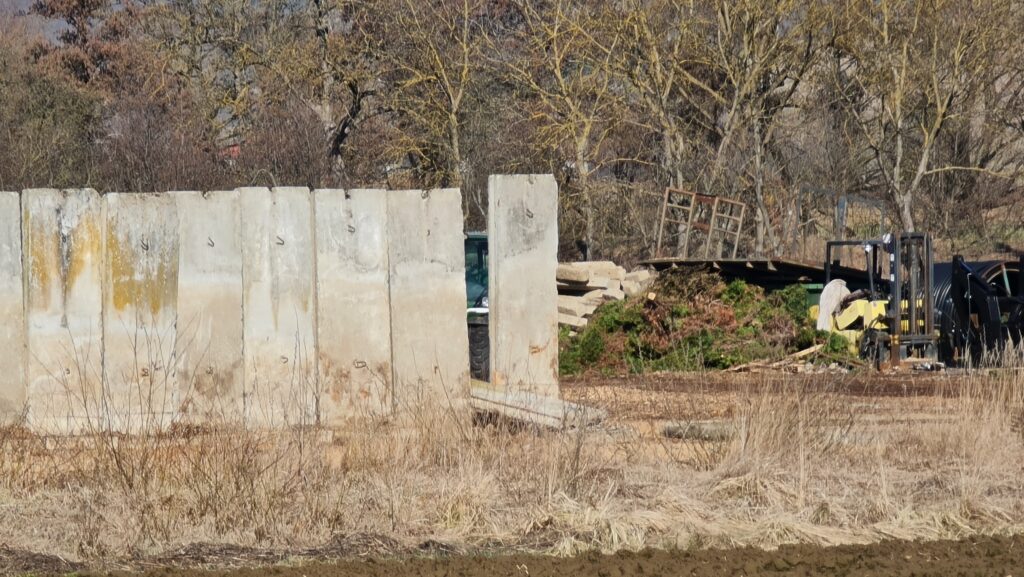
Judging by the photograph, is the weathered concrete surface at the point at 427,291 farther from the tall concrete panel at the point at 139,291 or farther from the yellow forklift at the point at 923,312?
the yellow forklift at the point at 923,312

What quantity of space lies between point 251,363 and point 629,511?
164 inches

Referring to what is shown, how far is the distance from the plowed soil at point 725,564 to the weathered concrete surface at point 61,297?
445 centimetres

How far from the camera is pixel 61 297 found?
10.4 m

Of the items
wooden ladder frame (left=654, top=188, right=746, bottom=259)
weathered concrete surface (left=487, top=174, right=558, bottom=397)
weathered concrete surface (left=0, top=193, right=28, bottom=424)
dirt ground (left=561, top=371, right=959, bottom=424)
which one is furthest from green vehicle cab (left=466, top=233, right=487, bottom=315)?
weathered concrete surface (left=0, top=193, right=28, bottom=424)

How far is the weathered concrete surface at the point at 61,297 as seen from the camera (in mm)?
10352

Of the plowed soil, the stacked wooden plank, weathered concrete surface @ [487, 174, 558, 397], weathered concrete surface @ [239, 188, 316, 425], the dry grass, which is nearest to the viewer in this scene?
the plowed soil

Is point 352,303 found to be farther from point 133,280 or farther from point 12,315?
point 12,315

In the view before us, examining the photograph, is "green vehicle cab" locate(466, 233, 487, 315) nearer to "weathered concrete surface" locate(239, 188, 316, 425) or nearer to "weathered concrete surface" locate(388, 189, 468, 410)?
"weathered concrete surface" locate(388, 189, 468, 410)

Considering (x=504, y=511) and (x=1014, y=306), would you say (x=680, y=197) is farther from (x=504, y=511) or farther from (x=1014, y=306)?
(x=504, y=511)

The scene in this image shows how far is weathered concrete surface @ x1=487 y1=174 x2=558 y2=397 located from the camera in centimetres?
1056

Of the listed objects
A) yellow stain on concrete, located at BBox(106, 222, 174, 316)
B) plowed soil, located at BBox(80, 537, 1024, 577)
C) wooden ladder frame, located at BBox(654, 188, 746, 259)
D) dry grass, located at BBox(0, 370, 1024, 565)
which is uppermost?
wooden ladder frame, located at BBox(654, 188, 746, 259)

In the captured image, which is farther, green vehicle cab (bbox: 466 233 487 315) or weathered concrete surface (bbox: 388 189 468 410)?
green vehicle cab (bbox: 466 233 487 315)

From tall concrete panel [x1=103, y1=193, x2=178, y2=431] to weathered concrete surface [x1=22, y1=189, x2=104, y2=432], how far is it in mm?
107

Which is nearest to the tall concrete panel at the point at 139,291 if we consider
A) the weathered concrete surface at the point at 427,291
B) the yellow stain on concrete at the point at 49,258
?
the yellow stain on concrete at the point at 49,258
